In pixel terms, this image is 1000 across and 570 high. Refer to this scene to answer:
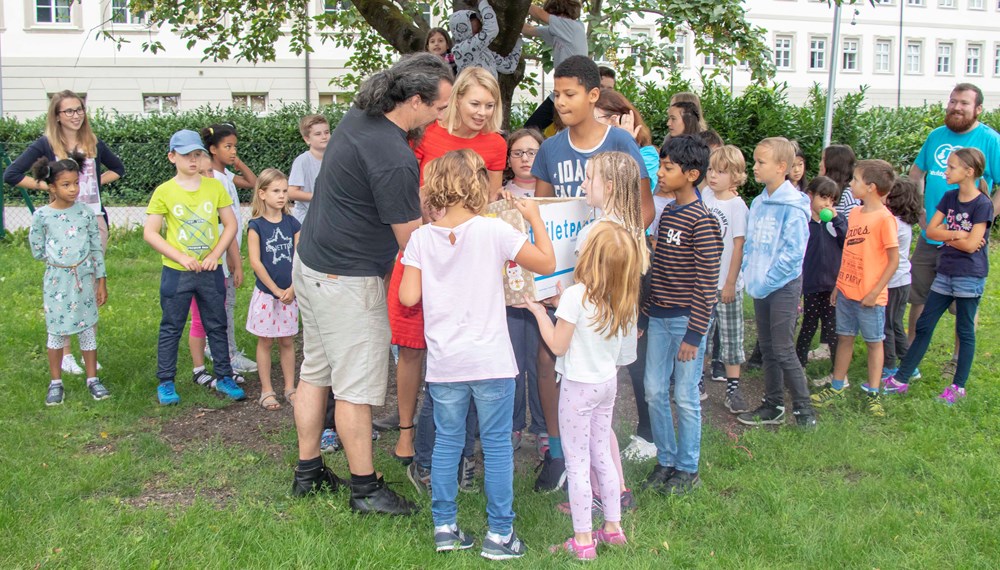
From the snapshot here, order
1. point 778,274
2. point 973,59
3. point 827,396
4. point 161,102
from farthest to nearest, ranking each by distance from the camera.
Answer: point 973,59 < point 161,102 < point 827,396 < point 778,274

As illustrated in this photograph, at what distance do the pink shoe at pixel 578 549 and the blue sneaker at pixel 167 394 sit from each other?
330 centimetres

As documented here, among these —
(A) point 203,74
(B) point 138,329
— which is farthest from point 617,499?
(A) point 203,74

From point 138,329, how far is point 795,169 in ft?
19.3

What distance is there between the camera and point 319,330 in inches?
157

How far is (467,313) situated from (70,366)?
434 centimetres

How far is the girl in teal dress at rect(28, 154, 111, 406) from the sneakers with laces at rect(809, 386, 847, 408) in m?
4.90

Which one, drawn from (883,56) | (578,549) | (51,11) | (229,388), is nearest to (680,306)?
(578,549)

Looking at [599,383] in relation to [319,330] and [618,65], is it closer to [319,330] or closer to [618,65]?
[319,330]

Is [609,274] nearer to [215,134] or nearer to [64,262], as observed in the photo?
[215,134]

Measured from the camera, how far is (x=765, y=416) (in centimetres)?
541

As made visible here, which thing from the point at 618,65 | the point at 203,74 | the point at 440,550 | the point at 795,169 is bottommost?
the point at 440,550

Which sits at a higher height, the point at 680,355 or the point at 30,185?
the point at 30,185

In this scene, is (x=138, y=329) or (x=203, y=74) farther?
(x=203, y=74)

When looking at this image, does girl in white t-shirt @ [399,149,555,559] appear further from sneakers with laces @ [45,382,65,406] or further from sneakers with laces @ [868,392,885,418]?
sneakers with laces @ [45,382,65,406]
